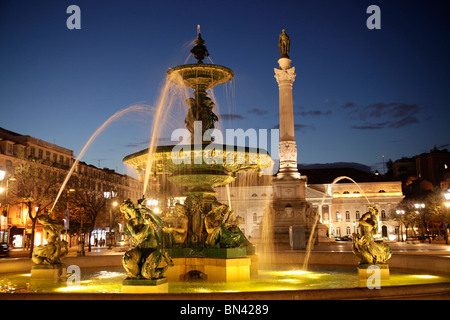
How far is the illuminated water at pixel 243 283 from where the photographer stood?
31.2 ft

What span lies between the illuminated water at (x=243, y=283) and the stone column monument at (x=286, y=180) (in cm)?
2760

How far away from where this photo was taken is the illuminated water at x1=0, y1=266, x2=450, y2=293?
31.2ft

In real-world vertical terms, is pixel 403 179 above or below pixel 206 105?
above

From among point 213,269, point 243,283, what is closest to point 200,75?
point 213,269

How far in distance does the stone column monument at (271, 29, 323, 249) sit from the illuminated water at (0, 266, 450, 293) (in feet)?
90.6

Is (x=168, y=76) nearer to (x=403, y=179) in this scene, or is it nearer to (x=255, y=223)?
(x=255, y=223)

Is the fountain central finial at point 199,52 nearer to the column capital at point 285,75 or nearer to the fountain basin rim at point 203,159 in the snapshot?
the fountain basin rim at point 203,159

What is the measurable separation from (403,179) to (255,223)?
41160mm

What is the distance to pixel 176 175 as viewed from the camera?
41.3ft

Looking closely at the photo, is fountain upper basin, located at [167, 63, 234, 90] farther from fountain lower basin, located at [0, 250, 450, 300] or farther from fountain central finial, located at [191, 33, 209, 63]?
fountain lower basin, located at [0, 250, 450, 300]

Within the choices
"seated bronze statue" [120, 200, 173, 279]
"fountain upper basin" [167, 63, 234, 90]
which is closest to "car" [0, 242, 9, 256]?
"fountain upper basin" [167, 63, 234, 90]

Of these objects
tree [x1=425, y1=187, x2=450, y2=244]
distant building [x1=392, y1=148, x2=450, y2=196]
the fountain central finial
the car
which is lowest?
the car

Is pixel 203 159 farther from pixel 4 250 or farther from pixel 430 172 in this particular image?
pixel 430 172

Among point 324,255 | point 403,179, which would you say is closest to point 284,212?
point 324,255
